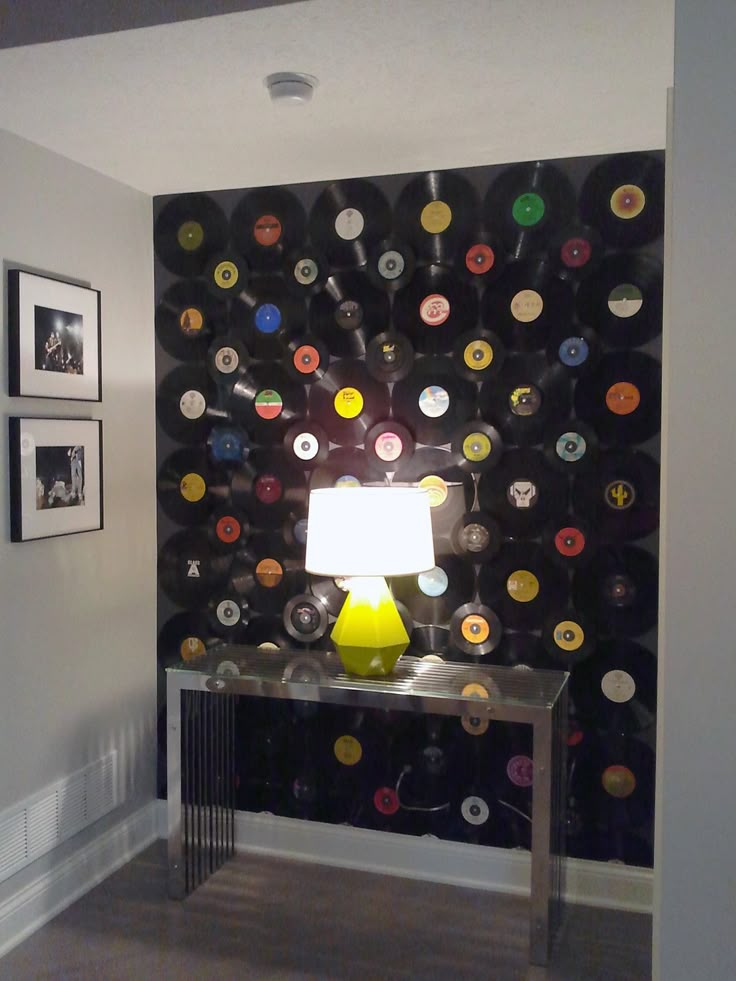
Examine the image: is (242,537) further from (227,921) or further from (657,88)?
(657,88)

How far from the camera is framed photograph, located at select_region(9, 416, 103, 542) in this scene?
2.54m

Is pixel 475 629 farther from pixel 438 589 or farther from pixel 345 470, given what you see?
pixel 345 470

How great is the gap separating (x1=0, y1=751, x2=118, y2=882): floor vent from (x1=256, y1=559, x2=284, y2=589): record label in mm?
737

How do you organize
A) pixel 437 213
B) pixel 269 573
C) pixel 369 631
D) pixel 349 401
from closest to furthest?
pixel 369 631
pixel 437 213
pixel 349 401
pixel 269 573

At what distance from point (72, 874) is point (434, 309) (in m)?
2.04

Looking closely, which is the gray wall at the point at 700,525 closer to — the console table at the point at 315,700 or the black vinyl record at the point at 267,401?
the console table at the point at 315,700

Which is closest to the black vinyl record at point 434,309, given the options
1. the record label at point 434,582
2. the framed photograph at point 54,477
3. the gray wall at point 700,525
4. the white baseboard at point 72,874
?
the record label at point 434,582

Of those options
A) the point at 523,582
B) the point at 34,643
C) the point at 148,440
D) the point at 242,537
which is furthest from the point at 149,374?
the point at 523,582

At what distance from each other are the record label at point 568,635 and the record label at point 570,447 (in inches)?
19.4

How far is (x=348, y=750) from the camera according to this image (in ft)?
9.99

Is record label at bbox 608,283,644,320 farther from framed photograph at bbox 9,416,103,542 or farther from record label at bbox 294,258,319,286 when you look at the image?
framed photograph at bbox 9,416,103,542

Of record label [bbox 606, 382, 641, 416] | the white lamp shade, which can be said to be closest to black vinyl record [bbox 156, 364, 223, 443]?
the white lamp shade

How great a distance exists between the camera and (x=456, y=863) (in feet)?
9.64

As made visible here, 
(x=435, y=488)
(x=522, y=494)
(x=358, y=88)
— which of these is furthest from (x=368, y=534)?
(x=358, y=88)
